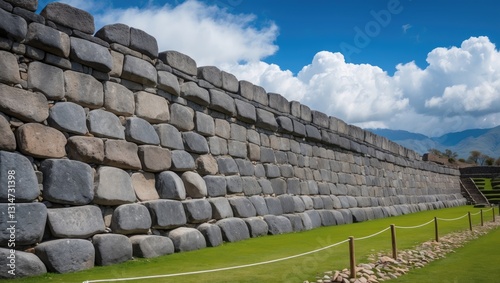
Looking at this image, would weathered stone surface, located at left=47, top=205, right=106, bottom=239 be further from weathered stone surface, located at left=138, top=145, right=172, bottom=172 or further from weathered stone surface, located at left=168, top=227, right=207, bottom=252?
weathered stone surface, located at left=168, top=227, right=207, bottom=252

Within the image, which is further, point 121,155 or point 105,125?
point 121,155

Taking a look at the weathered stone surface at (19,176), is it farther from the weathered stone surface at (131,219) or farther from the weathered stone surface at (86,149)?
the weathered stone surface at (131,219)

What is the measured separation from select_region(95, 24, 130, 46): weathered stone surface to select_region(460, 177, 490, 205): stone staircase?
29062 millimetres

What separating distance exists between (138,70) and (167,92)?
877mm

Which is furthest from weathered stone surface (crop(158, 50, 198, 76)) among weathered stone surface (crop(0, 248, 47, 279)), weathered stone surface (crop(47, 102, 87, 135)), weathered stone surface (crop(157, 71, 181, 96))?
weathered stone surface (crop(0, 248, 47, 279))

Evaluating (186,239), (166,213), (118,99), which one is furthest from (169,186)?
(118,99)

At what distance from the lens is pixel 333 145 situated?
1493 centimetres

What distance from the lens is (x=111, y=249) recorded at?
6.17 meters

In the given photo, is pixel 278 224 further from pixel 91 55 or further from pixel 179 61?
pixel 91 55

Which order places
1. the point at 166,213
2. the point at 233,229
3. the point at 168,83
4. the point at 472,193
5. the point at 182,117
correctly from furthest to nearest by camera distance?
the point at 472,193, the point at 233,229, the point at 182,117, the point at 168,83, the point at 166,213

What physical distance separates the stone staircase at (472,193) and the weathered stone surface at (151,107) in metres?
28.0

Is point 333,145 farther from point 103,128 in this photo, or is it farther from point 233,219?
point 103,128

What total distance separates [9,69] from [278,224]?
22.0 ft

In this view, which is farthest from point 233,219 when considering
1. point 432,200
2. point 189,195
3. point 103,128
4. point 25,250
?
point 432,200
